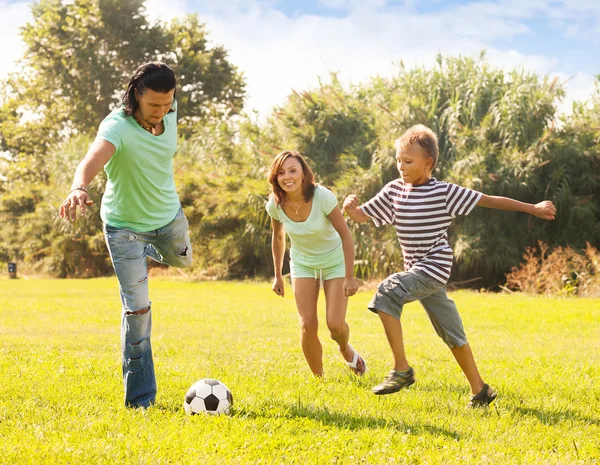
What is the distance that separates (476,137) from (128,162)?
12.8m

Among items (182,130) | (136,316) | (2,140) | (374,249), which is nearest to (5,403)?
(136,316)

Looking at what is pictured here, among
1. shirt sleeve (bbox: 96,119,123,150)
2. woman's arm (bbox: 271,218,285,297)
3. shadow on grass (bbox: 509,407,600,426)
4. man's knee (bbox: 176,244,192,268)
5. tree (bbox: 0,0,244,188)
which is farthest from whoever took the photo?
tree (bbox: 0,0,244,188)

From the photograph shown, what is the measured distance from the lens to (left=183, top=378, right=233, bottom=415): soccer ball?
183 inches

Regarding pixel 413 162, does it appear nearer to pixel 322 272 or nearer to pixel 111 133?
pixel 322 272

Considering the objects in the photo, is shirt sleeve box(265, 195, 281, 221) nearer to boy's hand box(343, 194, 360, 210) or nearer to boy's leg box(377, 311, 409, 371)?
boy's hand box(343, 194, 360, 210)

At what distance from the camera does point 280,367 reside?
6574 millimetres

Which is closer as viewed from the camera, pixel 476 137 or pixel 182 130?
pixel 476 137

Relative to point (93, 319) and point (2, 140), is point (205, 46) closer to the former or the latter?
point (2, 140)

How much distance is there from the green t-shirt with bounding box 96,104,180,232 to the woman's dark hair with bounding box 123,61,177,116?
9 cm

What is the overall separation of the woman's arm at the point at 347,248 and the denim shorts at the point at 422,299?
1.55 feet

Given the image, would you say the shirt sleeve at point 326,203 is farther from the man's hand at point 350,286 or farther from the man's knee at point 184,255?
the man's knee at point 184,255

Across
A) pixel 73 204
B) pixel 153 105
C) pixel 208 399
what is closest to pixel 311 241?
pixel 208 399

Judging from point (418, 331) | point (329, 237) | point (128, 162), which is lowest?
point (418, 331)

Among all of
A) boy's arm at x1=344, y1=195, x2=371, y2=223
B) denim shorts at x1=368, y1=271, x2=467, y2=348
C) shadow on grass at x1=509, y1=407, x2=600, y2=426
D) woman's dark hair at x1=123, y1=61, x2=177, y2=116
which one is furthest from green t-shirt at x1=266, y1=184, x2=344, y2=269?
shadow on grass at x1=509, y1=407, x2=600, y2=426
